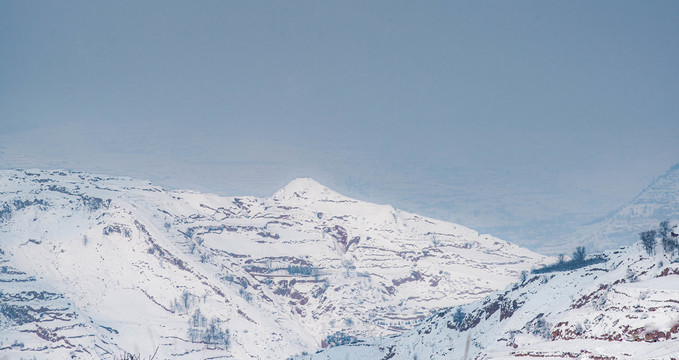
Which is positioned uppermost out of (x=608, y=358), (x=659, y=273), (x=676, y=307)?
(x=659, y=273)

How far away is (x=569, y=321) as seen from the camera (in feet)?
316

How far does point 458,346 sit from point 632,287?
2523 inches

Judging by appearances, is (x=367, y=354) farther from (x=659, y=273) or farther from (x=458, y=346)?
(x=659, y=273)

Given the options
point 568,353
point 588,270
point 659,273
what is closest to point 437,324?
point 588,270

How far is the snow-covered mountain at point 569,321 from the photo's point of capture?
7988 centimetres

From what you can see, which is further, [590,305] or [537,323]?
[537,323]

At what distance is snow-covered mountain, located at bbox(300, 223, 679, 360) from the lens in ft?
262

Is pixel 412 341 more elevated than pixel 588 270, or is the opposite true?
pixel 588 270

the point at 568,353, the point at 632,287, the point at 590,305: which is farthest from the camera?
the point at 590,305

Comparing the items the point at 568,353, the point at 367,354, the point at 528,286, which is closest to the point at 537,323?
the point at 568,353

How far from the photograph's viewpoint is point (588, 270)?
147875 millimetres

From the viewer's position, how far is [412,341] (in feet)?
573

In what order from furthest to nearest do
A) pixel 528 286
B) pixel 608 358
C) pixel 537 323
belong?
pixel 528 286 → pixel 537 323 → pixel 608 358

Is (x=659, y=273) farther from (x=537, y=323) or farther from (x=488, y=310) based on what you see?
(x=488, y=310)
